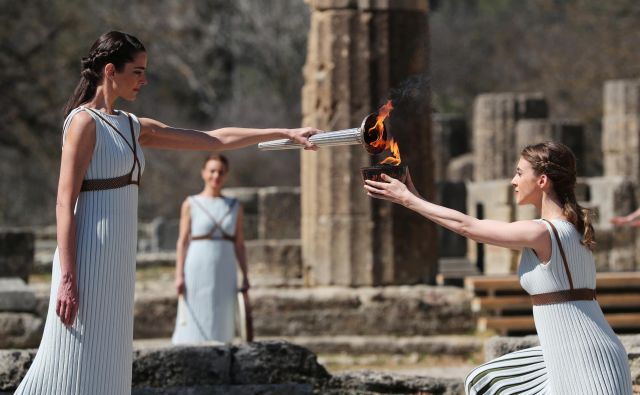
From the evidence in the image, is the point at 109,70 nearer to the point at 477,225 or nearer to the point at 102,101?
the point at 102,101

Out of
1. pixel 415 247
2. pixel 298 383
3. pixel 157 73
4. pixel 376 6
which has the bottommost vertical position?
pixel 298 383

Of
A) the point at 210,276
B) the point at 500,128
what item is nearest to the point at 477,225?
the point at 210,276

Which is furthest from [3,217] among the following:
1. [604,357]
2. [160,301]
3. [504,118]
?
[604,357]

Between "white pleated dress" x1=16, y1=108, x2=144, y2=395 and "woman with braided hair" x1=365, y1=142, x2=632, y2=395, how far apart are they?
1.04 m

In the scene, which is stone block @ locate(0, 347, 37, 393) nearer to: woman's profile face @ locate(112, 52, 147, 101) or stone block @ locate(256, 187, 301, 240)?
woman's profile face @ locate(112, 52, 147, 101)

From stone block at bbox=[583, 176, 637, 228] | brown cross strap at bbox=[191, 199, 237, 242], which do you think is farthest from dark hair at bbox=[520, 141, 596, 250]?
stone block at bbox=[583, 176, 637, 228]

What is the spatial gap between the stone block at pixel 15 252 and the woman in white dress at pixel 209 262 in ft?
18.4

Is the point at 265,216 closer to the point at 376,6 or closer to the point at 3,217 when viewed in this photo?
the point at 376,6

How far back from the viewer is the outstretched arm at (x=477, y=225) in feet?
16.1

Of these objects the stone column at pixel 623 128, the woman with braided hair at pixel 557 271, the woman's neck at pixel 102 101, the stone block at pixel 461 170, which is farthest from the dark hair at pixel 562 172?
the stone block at pixel 461 170

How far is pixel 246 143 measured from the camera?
5715 millimetres

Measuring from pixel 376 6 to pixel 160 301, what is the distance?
3.25m

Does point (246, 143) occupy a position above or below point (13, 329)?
above

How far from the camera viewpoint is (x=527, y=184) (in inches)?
201
